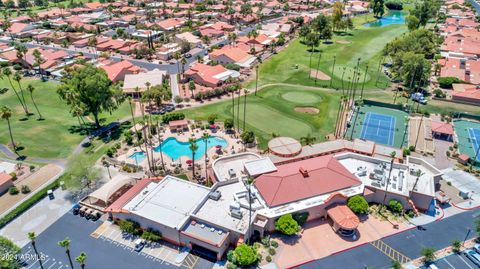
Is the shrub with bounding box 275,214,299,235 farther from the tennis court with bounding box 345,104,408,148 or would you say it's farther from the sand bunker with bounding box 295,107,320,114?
the sand bunker with bounding box 295,107,320,114

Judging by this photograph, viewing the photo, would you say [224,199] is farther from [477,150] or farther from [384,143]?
[477,150]

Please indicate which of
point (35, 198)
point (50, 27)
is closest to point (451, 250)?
point (35, 198)

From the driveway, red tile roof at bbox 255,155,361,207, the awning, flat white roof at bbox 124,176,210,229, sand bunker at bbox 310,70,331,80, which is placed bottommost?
the driveway

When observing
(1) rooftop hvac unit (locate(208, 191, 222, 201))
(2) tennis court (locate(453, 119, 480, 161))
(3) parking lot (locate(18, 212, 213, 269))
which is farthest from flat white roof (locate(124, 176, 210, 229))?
(2) tennis court (locate(453, 119, 480, 161))

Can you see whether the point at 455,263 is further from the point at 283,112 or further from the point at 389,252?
the point at 283,112

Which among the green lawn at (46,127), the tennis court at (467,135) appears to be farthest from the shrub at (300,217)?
the green lawn at (46,127)

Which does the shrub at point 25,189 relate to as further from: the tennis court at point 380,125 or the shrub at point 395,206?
the tennis court at point 380,125
